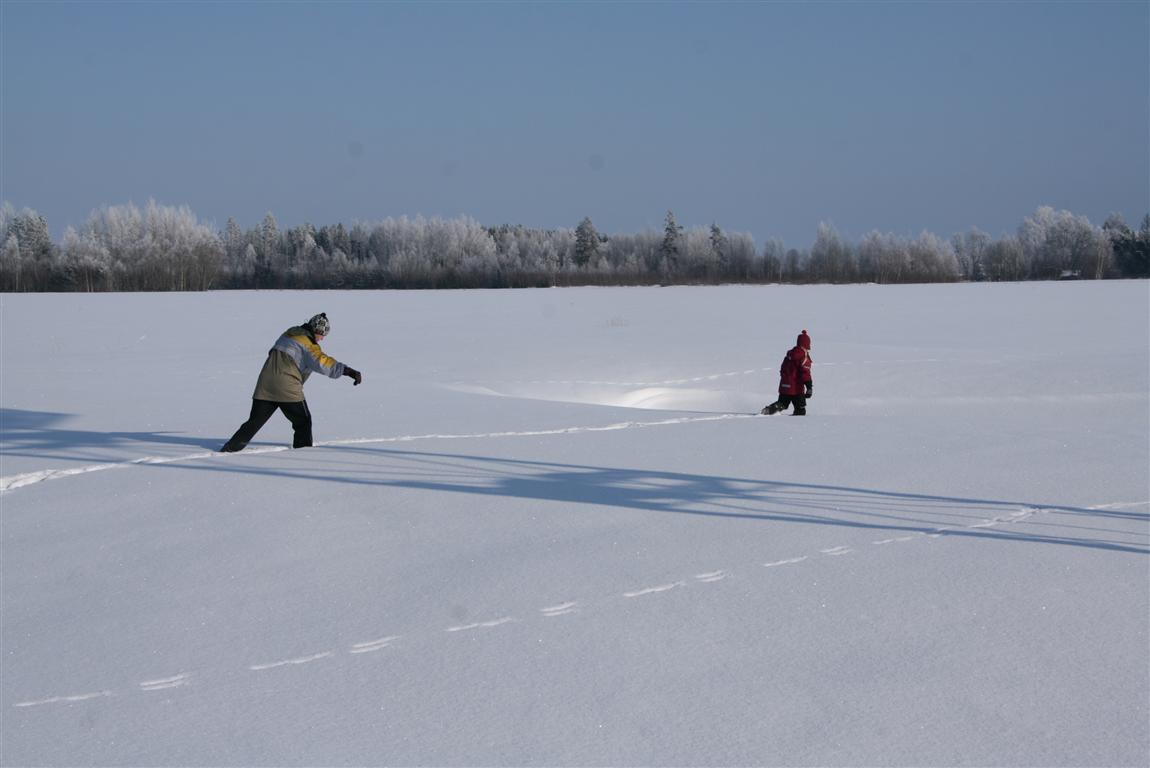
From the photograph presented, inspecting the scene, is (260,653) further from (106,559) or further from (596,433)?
(596,433)

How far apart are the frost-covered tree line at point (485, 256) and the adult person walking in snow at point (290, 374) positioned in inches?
2143

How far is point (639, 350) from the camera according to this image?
22.1 m

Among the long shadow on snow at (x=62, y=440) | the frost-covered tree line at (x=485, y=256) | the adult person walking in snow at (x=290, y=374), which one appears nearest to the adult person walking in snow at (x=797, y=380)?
the adult person walking in snow at (x=290, y=374)

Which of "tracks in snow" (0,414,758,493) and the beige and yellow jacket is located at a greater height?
the beige and yellow jacket

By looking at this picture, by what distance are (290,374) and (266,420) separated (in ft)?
1.85

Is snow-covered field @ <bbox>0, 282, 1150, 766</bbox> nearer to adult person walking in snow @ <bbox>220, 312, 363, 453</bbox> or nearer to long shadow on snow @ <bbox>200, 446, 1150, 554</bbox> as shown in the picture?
long shadow on snow @ <bbox>200, 446, 1150, 554</bbox>

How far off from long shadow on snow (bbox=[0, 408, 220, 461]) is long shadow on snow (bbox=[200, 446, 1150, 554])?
1766mm

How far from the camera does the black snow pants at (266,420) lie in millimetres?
9094

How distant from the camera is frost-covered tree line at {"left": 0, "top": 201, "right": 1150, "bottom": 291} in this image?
219ft

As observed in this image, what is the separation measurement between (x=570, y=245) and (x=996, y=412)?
98.3 m

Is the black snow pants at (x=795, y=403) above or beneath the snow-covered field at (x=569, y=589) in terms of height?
above

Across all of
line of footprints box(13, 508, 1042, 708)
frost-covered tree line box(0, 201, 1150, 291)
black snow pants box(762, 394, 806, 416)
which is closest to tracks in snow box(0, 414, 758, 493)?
black snow pants box(762, 394, 806, 416)

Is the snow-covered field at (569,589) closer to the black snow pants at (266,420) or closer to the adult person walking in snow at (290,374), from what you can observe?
the black snow pants at (266,420)

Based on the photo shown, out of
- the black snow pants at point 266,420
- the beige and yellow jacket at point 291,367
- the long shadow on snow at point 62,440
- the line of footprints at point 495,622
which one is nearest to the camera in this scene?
the line of footprints at point 495,622
